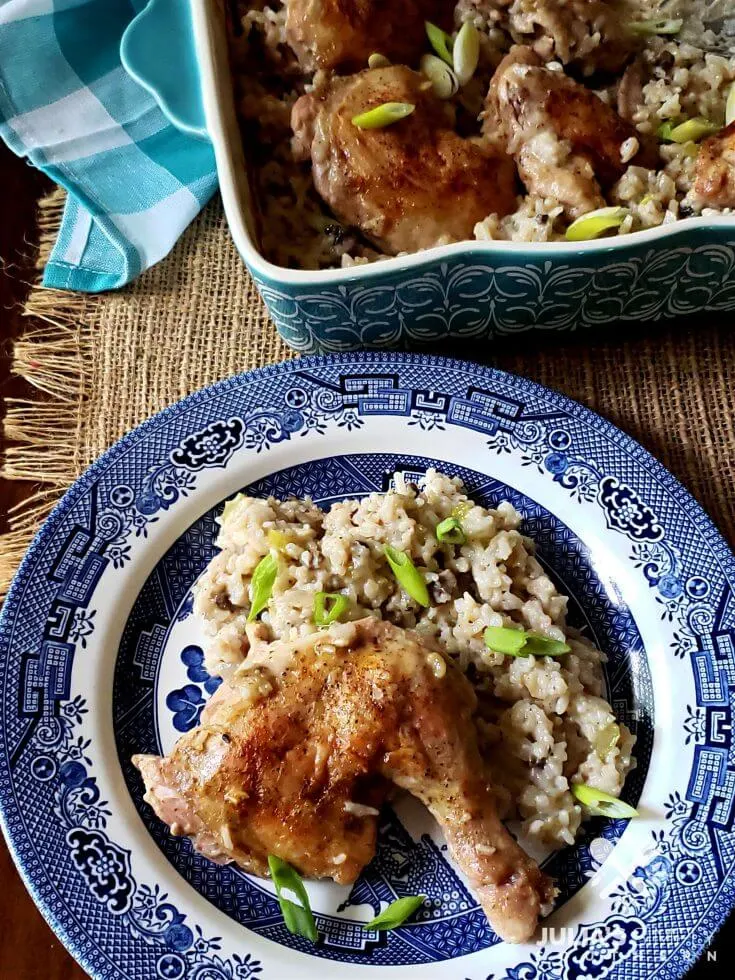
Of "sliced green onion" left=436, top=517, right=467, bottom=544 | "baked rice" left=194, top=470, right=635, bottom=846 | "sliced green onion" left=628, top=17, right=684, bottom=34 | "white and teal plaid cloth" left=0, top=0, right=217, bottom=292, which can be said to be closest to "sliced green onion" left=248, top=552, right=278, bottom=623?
"baked rice" left=194, top=470, right=635, bottom=846

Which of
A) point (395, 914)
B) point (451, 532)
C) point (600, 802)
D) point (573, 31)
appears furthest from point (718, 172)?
point (395, 914)

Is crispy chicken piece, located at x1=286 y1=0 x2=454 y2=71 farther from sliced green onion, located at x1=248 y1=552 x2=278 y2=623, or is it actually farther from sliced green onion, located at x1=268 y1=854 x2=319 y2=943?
sliced green onion, located at x1=268 y1=854 x2=319 y2=943

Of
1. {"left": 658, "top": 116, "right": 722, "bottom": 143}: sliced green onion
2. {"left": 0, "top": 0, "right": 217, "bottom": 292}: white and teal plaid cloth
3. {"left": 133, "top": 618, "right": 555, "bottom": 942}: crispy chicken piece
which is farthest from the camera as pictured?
{"left": 0, "top": 0, "right": 217, "bottom": 292}: white and teal plaid cloth

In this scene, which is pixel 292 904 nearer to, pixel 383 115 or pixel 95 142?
pixel 383 115

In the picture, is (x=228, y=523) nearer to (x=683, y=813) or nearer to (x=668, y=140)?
(x=683, y=813)

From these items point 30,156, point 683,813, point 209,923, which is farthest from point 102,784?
point 30,156

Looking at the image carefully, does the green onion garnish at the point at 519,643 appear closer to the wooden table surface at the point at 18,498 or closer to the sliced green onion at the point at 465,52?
the wooden table surface at the point at 18,498

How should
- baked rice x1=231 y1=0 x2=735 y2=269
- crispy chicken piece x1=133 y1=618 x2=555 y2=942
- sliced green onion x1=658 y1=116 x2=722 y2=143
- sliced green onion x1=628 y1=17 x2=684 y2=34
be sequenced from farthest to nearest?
1. sliced green onion x1=628 y1=17 x2=684 y2=34
2. sliced green onion x1=658 y1=116 x2=722 y2=143
3. baked rice x1=231 y1=0 x2=735 y2=269
4. crispy chicken piece x1=133 y1=618 x2=555 y2=942
